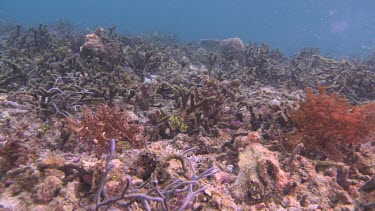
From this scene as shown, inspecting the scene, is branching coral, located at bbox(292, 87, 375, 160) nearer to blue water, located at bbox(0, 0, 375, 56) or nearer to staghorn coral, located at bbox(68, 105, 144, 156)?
staghorn coral, located at bbox(68, 105, 144, 156)

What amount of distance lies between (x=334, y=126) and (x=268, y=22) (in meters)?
99.1

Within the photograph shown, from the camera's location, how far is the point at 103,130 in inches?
137

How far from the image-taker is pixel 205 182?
2.91m

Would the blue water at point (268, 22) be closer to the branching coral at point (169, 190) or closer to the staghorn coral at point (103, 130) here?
the staghorn coral at point (103, 130)

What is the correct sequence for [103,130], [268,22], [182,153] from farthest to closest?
1. [268,22]
2. [103,130]
3. [182,153]

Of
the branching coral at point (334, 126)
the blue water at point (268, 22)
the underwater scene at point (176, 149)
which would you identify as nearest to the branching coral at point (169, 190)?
the underwater scene at point (176, 149)

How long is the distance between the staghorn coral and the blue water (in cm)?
2665

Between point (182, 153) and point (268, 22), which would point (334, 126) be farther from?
point (268, 22)

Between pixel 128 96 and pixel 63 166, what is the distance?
298 centimetres

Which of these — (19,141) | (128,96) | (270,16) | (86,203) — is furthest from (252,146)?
(270,16)

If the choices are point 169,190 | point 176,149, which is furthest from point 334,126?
point 169,190

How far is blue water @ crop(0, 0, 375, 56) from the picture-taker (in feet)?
173

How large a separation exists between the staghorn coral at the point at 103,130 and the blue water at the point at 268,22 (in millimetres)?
26651

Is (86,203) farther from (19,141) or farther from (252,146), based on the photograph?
(252,146)
